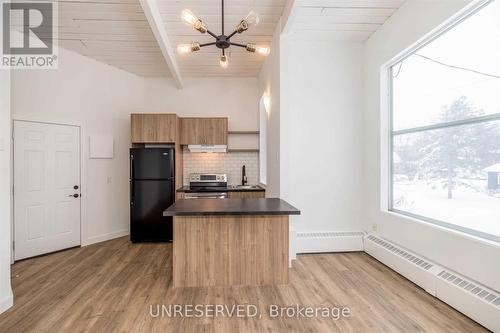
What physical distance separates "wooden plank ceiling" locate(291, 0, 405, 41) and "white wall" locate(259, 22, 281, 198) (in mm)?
407

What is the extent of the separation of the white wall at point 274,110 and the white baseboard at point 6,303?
2964 millimetres

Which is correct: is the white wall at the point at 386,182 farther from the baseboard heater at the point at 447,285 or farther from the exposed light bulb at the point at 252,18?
the exposed light bulb at the point at 252,18

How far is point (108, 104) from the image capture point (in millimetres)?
4574

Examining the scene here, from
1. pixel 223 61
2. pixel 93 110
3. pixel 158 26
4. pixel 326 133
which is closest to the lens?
pixel 223 61

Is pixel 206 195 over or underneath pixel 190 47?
underneath

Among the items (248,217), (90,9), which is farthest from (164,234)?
(90,9)

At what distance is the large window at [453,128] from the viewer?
2156 mm

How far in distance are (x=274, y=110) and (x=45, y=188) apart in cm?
362

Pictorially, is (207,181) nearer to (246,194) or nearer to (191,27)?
(246,194)

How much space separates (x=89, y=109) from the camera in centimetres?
430

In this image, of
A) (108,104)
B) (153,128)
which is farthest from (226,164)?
(108,104)

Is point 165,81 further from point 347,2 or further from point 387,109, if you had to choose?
point 387,109

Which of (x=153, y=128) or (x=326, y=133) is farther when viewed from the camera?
(x=153, y=128)

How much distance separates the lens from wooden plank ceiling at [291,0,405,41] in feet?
9.83
